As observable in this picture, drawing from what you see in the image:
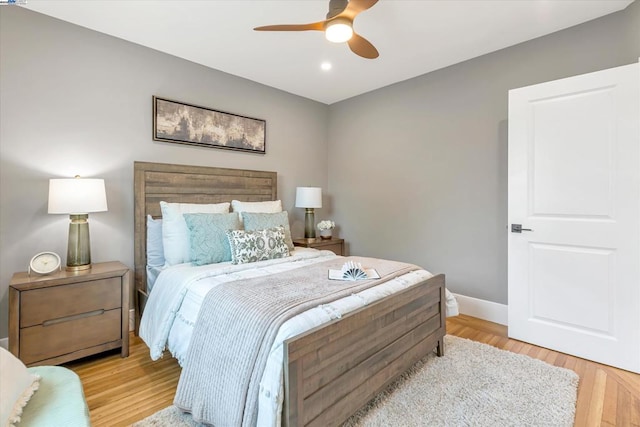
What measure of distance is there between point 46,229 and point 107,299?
31.3 inches

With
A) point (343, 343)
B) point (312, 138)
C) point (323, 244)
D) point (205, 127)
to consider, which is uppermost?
point (312, 138)

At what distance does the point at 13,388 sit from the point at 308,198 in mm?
3102

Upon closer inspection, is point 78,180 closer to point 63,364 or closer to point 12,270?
point 12,270

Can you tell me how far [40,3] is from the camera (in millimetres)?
2256

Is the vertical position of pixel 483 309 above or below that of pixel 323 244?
below

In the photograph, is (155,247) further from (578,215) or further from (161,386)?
(578,215)

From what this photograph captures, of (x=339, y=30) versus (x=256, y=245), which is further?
(x=256, y=245)

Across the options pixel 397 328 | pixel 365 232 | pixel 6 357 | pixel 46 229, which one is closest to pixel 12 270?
pixel 46 229

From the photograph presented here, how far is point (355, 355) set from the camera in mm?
1597

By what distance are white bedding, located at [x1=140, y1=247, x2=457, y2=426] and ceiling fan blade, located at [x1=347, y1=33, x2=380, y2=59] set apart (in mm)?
1727

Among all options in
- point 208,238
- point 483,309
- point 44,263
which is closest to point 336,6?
point 208,238

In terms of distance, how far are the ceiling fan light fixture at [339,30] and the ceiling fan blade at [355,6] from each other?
2.0 inches

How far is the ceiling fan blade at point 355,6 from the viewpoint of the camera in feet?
5.86

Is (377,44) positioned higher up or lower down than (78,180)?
higher up
